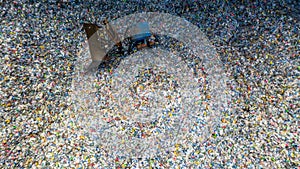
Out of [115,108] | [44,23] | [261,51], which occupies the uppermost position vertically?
[44,23]

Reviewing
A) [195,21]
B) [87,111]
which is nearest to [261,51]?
[195,21]

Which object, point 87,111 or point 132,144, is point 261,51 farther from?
point 87,111

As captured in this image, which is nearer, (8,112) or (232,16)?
(8,112)

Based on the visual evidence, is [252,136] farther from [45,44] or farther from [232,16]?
[45,44]

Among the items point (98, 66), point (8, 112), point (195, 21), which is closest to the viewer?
point (8, 112)

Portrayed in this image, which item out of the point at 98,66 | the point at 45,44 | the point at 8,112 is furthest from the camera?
the point at 45,44

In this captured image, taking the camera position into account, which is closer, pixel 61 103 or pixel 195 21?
pixel 61 103

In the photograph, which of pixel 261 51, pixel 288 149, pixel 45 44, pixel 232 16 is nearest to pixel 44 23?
pixel 45 44

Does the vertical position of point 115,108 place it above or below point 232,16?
below

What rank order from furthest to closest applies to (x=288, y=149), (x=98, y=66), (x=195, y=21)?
(x=195, y=21)
(x=98, y=66)
(x=288, y=149)
